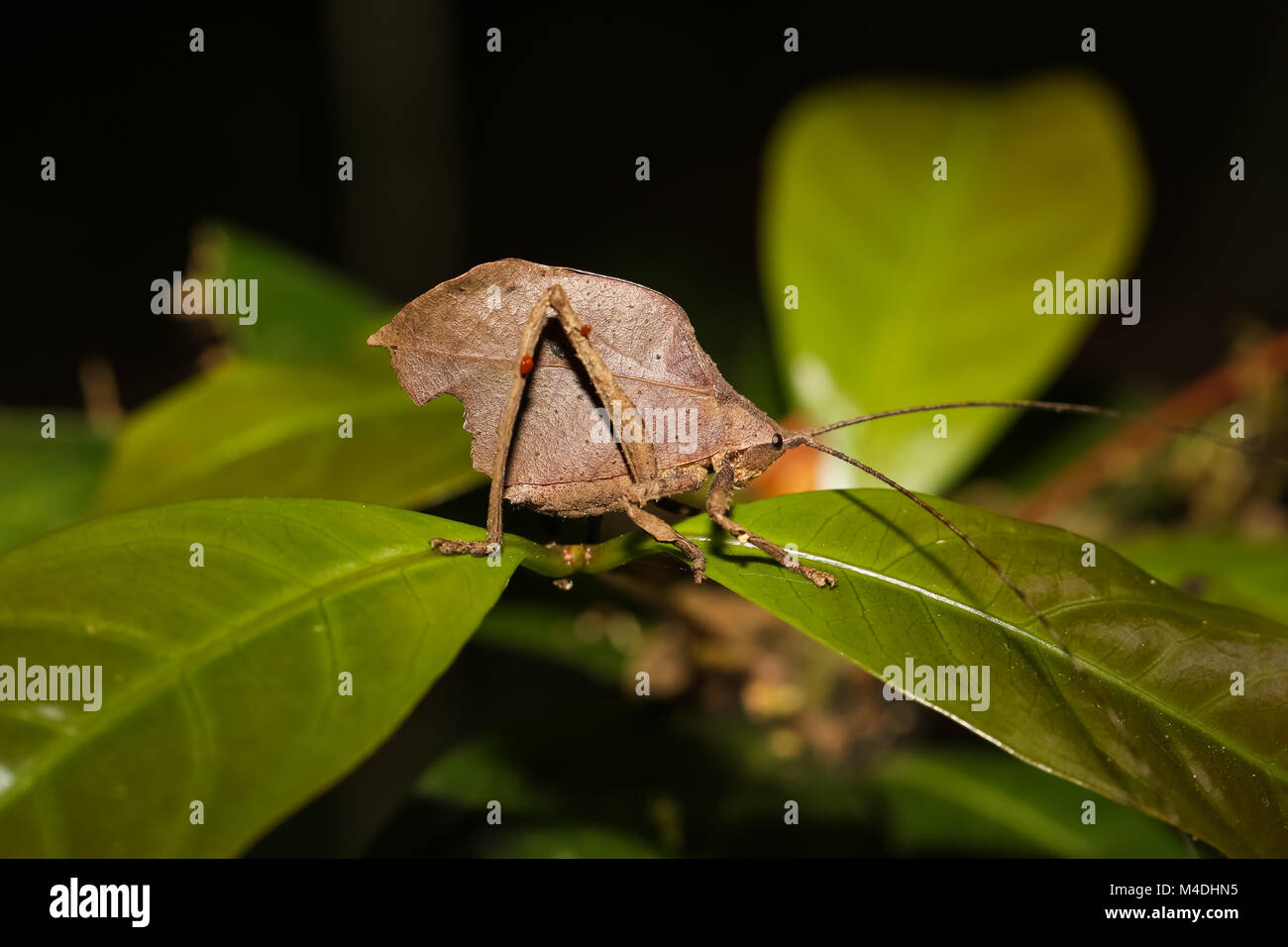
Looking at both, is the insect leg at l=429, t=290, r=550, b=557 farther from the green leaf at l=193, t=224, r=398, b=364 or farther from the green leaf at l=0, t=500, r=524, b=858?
the green leaf at l=193, t=224, r=398, b=364

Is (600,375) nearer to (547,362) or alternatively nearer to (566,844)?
(547,362)

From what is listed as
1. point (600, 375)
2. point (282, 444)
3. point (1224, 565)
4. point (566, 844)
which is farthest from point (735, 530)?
point (1224, 565)

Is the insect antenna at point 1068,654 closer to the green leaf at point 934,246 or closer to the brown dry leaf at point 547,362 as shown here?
the brown dry leaf at point 547,362

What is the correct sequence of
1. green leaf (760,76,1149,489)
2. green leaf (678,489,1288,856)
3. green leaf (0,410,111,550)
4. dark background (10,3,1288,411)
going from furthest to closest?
dark background (10,3,1288,411) → green leaf (760,76,1149,489) → green leaf (0,410,111,550) → green leaf (678,489,1288,856)

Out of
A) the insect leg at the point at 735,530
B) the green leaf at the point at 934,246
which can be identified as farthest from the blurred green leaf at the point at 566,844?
the green leaf at the point at 934,246

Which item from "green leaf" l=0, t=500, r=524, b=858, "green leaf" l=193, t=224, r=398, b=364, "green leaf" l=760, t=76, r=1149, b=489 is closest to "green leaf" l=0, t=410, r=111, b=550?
"green leaf" l=193, t=224, r=398, b=364

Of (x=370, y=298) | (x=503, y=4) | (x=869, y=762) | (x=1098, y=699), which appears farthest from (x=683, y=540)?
(x=503, y=4)
